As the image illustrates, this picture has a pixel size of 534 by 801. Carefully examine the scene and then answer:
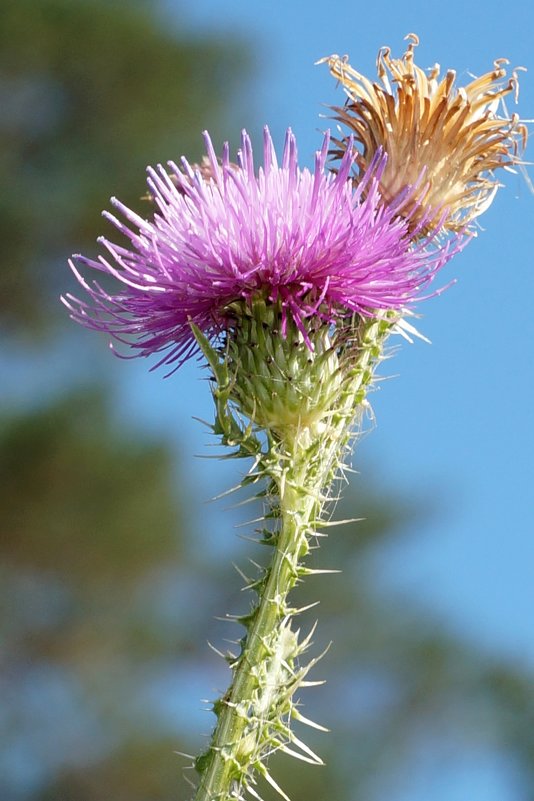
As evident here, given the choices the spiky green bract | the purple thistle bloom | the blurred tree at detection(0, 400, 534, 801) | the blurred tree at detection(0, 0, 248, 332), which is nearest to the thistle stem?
the spiky green bract

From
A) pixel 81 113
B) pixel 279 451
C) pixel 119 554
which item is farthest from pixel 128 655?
pixel 279 451

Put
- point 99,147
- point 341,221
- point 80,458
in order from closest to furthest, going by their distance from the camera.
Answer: point 341,221 < point 80,458 < point 99,147

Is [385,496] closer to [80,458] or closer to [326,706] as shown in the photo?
[326,706]

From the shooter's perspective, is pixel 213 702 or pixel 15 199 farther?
pixel 15 199

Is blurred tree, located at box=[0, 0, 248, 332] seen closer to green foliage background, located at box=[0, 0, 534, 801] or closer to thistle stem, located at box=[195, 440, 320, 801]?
green foliage background, located at box=[0, 0, 534, 801]

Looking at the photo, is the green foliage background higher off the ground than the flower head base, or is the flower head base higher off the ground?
the green foliage background

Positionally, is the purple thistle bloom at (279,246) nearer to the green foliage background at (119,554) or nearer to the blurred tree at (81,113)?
the green foliage background at (119,554)

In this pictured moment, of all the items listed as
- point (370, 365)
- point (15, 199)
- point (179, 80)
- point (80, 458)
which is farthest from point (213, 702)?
point (179, 80)
